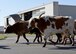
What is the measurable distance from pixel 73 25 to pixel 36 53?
585 centimetres

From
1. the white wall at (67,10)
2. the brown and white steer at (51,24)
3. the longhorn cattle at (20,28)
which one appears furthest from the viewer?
the white wall at (67,10)

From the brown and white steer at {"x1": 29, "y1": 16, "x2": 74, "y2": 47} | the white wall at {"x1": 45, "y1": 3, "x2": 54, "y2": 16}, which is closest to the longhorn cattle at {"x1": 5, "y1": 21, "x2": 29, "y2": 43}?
the brown and white steer at {"x1": 29, "y1": 16, "x2": 74, "y2": 47}

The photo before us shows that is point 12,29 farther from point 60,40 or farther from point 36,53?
point 36,53

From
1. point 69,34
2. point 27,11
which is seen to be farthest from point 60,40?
point 27,11

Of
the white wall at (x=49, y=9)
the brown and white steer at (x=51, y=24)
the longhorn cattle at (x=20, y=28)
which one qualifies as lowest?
the white wall at (x=49, y=9)

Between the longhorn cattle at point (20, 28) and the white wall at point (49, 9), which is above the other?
the longhorn cattle at point (20, 28)

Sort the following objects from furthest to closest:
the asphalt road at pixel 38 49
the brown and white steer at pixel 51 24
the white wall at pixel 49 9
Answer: the white wall at pixel 49 9 → the brown and white steer at pixel 51 24 → the asphalt road at pixel 38 49

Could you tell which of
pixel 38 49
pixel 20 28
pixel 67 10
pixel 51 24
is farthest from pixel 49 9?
pixel 38 49

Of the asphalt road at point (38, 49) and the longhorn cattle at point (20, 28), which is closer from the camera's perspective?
the asphalt road at point (38, 49)

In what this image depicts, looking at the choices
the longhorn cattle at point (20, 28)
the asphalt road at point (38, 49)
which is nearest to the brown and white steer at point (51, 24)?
the asphalt road at point (38, 49)

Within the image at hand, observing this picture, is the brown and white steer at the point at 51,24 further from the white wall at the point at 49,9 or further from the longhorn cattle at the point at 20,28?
the white wall at the point at 49,9

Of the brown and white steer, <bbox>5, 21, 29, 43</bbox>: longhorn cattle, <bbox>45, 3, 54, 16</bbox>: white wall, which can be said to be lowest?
<bbox>45, 3, 54, 16</bbox>: white wall

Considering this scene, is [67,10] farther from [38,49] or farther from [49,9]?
[38,49]

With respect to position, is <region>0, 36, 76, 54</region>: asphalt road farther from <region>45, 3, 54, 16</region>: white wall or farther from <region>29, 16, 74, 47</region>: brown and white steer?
<region>45, 3, 54, 16</region>: white wall
